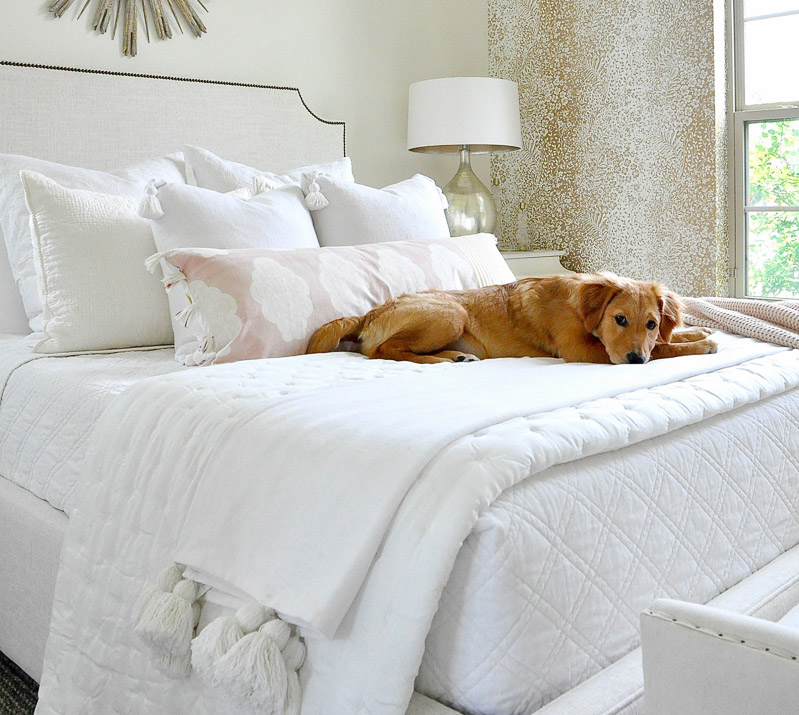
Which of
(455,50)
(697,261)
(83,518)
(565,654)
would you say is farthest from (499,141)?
(565,654)

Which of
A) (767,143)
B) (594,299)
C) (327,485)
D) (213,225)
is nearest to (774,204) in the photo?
(767,143)

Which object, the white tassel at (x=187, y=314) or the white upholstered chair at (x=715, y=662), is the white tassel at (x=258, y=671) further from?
the white tassel at (x=187, y=314)

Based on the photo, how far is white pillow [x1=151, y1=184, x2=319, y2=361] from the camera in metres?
1.97

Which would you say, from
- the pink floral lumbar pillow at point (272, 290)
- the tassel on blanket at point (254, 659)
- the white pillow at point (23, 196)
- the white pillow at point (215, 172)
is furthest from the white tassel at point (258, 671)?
the white pillow at point (215, 172)

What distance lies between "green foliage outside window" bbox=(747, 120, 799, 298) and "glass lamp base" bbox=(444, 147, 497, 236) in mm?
1009

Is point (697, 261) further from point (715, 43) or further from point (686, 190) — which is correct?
point (715, 43)

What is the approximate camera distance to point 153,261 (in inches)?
75.0

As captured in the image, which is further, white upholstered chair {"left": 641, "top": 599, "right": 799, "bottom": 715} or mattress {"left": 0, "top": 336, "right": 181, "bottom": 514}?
mattress {"left": 0, "top": 336, "right": 181, "bottom": 514}

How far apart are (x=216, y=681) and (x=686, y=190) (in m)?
2.87

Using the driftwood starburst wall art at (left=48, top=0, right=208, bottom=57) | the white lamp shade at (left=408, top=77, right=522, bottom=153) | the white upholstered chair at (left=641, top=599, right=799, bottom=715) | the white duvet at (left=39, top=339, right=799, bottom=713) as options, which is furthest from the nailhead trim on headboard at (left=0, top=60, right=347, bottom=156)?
the white upholstered chair at (left=641, top=599, right=799, bottom=715)

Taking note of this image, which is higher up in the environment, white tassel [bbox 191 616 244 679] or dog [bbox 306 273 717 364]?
dog [bbox 306 273 717 364]

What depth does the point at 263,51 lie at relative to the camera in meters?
3.06

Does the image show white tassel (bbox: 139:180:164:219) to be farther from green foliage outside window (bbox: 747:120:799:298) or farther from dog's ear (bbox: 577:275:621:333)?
green foliage outside window (bbox: 747:120:799:298)

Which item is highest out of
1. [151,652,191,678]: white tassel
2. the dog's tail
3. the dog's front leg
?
the dog's tail
